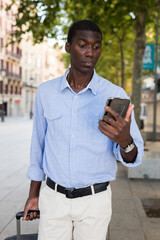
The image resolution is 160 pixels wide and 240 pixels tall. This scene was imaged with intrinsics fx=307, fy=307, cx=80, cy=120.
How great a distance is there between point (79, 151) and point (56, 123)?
23cm

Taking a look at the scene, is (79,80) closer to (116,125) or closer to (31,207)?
(116,125)

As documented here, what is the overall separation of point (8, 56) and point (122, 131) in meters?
53.2

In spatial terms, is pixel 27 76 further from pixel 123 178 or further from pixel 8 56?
pixel 123 178

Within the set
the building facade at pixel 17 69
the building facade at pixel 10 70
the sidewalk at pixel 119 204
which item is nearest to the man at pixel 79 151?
the sidewalk at pixel 119 204

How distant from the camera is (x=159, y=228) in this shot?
171 inches

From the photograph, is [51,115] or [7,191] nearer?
[51,115]

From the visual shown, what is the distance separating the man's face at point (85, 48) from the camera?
1.81m

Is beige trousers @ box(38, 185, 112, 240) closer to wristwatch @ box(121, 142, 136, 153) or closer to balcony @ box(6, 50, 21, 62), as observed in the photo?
wristwatch @ box(121, 142, 136, 153)

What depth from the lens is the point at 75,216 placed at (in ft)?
6.08

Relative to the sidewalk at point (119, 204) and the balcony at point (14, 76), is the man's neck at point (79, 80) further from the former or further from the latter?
the balcony at point (14, 76)

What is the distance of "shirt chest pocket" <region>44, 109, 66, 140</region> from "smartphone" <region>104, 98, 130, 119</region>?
1.43ft

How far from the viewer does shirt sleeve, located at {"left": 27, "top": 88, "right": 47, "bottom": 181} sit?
201 centimetres

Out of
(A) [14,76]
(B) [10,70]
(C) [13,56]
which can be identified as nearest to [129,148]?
(C) [13,56]

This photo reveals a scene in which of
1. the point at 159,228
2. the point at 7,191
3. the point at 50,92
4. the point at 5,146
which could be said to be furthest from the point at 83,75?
the point at 5,146
